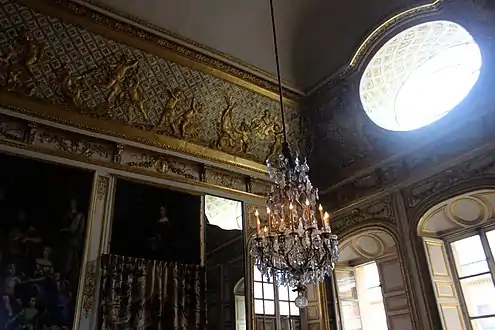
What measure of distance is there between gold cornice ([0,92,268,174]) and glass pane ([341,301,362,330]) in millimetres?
2761

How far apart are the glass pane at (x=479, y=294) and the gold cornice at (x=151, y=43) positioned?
4.26 meters

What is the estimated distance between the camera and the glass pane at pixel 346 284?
7.70 meters

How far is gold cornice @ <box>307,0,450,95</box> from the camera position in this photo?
6.54 m

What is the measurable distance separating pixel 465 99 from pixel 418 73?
5.55 feet

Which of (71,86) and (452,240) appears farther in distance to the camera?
(452,240)

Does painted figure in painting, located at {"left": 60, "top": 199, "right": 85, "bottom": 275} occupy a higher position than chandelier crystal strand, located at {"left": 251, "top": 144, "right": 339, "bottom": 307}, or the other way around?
painted figure in painting, located at {"left": 60, "top": 199, "right": 85, "bottom": 275}

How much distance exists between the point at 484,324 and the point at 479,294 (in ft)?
1.32

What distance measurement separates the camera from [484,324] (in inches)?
236

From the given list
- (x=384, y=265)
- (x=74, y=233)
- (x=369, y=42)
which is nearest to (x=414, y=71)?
(x=369, y=42)

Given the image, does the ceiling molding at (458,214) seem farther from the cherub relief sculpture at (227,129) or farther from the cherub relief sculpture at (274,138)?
the cherub relief sculpture at (227,129)

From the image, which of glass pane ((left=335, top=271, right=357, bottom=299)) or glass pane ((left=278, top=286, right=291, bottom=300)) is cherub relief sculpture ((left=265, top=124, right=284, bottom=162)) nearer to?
glass pane ((left=278, top=286, right=291, bottom=300))

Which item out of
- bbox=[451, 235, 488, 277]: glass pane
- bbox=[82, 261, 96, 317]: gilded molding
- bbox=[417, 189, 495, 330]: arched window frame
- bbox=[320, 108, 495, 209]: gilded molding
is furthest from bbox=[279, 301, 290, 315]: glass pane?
bbox=[82, 261, 96, 317]: gilded molding

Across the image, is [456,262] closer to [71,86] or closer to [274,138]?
[274,138]

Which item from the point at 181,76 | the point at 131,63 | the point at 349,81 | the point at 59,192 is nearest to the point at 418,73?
the point at 349,81
